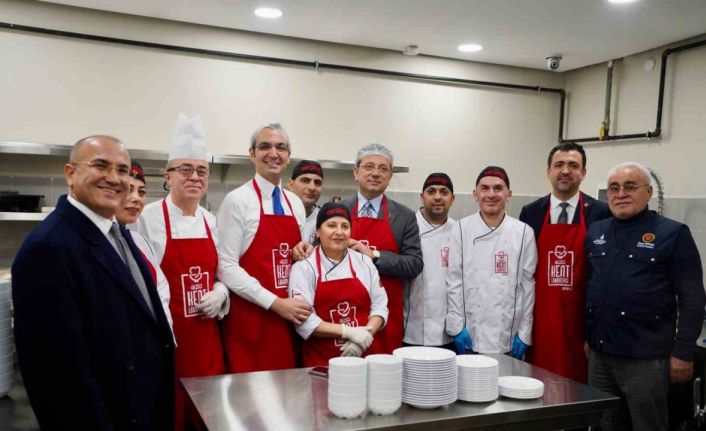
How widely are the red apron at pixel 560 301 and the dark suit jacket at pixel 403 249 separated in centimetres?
66

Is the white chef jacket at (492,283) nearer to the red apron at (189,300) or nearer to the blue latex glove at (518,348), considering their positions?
the blue latex glove at (518,348)

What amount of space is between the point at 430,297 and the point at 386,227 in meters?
0.44

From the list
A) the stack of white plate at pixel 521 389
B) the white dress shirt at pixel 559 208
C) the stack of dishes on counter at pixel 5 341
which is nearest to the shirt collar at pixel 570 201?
the white dress shirt at pixel 559 208

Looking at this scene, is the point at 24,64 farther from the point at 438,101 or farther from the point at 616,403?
the point at 616,403

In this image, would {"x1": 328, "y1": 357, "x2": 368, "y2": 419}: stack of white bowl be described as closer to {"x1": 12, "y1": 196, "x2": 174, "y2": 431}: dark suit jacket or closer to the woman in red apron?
{"x1": 12, "y1": 196, "x2": 174, "y2": 431}: dark suit jacket

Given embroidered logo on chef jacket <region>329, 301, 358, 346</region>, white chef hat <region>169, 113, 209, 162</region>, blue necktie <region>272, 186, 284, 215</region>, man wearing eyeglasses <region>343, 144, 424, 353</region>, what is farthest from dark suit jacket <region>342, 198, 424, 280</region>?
white chef hat <region>169, 113, 209, 162</region>

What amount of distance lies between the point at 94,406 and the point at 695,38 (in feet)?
14.7

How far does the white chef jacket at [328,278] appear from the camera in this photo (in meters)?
2.20

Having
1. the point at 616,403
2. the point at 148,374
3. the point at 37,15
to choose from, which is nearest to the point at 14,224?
the point at 37,15

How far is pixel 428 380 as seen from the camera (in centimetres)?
151

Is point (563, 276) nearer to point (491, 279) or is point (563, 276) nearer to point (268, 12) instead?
point (491, 279)

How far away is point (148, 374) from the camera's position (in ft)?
5.10

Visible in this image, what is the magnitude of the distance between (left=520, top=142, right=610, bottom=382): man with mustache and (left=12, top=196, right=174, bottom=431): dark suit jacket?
1933 millimetres

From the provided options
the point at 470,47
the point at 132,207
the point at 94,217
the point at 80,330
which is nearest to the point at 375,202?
the point at 132,207
